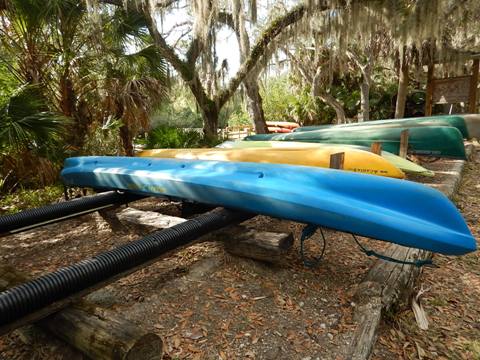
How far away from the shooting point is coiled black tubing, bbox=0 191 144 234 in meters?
3.02

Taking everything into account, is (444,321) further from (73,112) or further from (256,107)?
(256,107)

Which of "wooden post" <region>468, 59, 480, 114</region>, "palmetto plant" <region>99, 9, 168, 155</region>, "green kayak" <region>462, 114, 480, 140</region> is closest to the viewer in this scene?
"palmetto plant" <region>99, 9, 168, 155</region>

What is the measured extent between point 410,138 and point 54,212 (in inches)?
263

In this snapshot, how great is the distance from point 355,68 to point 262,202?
14001 mm

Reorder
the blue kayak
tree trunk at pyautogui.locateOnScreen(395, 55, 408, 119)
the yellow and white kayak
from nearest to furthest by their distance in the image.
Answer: the blue kayak → the yellow and white kayak → tree trunk at pyautogui.locateOnScreen(395, 55, 408, 119)

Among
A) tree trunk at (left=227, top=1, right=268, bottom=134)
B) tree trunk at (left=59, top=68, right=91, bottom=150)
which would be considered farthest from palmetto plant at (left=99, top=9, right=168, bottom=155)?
tree trunk at (left=227, top=1, right=268, bottom=134)

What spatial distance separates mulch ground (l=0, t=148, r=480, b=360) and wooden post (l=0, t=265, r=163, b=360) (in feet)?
0.42

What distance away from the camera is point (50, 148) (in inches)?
184

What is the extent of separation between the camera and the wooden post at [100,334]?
165cm

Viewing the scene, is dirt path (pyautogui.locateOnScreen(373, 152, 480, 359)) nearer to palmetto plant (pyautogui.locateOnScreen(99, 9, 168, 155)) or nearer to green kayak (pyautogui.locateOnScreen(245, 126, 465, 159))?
green kayak (pyautogui.locateOnScreen(245, 126, 465, 159))

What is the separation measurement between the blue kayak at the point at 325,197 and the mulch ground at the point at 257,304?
1.76ft

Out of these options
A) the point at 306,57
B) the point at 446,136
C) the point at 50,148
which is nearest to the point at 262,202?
the point at 50,148

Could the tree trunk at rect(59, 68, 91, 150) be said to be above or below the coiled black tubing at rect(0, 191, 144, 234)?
above

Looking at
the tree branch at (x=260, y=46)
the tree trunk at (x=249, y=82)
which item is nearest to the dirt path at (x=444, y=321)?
the tree trunk at (x=249, y=82)
